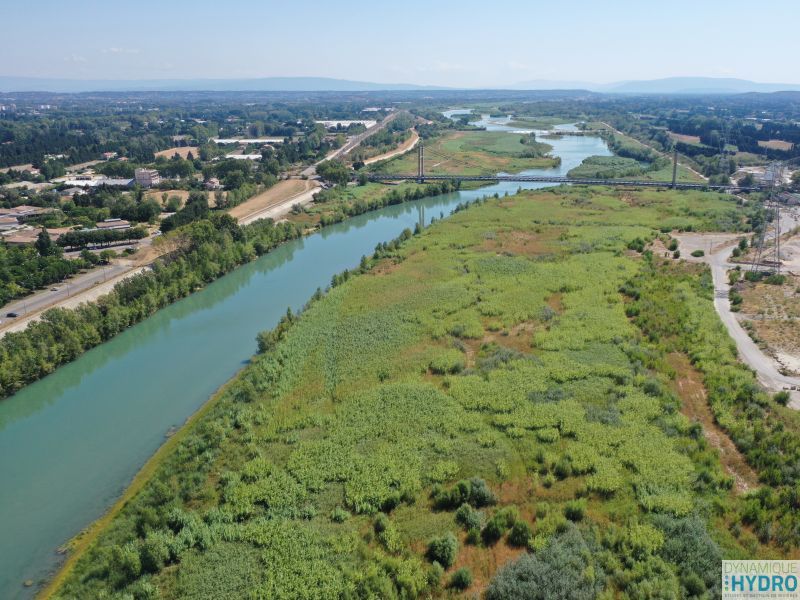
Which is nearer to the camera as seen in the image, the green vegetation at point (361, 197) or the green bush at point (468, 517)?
the green bush at point (468, 517)

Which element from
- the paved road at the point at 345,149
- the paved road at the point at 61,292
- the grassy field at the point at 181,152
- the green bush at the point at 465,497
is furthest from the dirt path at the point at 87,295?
the grassy field at the point at 181,152

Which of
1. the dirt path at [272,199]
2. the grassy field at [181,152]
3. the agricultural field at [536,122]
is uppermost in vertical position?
the agricultural field at [536,122]

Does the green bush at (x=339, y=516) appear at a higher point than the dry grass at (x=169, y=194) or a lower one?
lower

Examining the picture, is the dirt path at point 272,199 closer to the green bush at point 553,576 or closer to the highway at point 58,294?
the highway at point 58,294

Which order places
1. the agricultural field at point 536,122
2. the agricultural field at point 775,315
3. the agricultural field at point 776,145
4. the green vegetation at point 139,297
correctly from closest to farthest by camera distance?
the agricultural field at point 775,315
the green vegetation at point 139,297
the agricultural field at point 776,145
the agricultural field at point 536,122

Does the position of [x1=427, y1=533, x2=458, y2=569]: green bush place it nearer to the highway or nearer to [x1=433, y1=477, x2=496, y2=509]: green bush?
[x1=433, y1=477, x2=496, y2=509]: green bush

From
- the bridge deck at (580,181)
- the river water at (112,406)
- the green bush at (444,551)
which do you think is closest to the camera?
the green bush at (444,551)

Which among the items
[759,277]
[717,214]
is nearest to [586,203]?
[717,214]
